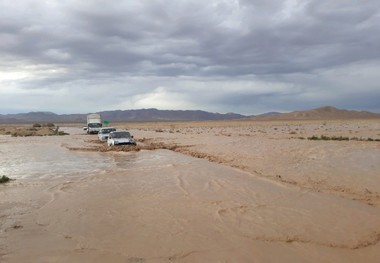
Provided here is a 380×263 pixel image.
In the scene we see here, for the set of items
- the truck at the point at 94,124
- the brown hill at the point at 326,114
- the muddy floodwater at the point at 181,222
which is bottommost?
the muddy floodwater at the point at 181,222

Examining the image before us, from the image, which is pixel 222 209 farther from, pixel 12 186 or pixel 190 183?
pixel 12 186

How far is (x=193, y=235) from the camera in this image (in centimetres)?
806

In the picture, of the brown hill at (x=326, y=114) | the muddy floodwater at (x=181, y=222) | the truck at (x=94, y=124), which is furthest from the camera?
the brown hill at (x=326, y=114)

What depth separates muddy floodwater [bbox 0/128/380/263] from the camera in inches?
279

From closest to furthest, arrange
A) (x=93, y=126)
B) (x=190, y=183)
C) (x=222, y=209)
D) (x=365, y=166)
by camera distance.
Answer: (x=222, y=209) → (x=190, y=183) → (x=365, y=166) → (x=93, y=126)

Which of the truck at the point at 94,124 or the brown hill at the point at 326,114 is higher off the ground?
the brown hill at the point at 326,114

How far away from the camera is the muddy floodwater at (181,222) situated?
7082 millimetres

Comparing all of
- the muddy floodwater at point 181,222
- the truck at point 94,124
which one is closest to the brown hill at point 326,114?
the truck at point 94,124

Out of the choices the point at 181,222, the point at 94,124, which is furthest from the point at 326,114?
the point at 181,222

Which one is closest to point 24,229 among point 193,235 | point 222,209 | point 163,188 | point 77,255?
point 77,255

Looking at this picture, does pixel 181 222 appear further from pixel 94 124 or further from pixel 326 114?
pixel 326 114

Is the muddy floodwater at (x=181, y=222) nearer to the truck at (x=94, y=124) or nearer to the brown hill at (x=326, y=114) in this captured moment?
the truck at (x=94, y=124)

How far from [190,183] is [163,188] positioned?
136 centimetres

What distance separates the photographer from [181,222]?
9.10m
